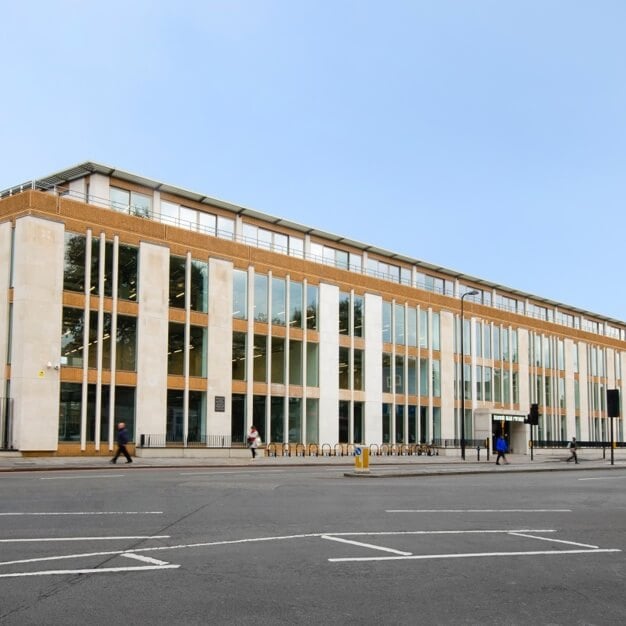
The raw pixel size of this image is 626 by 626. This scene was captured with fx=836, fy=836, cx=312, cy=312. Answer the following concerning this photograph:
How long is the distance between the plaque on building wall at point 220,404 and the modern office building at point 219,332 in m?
0.13

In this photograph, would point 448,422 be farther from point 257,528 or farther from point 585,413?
point 257,528

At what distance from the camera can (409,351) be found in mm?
59406

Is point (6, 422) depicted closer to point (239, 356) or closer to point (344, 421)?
point (239, 356)

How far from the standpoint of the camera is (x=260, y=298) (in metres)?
48.5

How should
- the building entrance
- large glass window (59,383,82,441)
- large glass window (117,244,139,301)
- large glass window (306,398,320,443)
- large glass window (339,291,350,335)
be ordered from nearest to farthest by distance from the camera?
large glass window (59,383,82,441) < large glass window (117,244,139,301) < large glass window (306,398,320,443) < large glass window (339,291,350,335) < the building entrance

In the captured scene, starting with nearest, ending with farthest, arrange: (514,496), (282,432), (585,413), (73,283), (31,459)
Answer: (514,496)
(31,459)
(73,283)
(282,432)
(585,413)

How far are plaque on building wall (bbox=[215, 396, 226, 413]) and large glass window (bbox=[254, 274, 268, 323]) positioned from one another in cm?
532

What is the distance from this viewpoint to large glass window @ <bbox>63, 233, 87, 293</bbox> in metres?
38.6

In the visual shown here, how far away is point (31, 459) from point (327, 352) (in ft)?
71.9

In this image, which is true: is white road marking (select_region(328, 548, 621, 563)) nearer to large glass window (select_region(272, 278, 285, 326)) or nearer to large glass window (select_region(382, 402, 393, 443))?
large glass window (select_region(272, 278, 285, 326))

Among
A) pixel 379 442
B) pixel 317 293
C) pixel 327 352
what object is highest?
pixel 317 293

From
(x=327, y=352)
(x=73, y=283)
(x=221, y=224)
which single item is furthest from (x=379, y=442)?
(x=73, y=283)

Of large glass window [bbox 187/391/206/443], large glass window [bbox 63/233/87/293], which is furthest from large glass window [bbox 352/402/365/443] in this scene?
large glass window [bbox 63/233/87/293]

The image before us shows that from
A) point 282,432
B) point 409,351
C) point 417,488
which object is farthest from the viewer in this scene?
point 409,351
